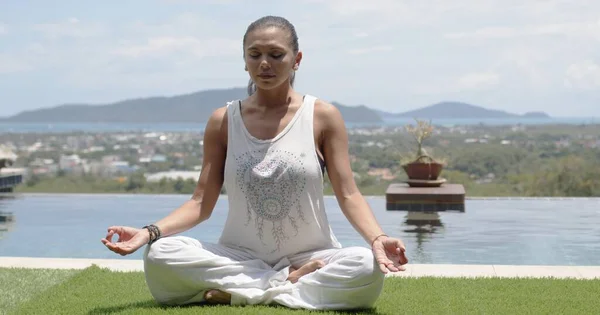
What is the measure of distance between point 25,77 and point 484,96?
52.8ft

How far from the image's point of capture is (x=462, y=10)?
16641 mm

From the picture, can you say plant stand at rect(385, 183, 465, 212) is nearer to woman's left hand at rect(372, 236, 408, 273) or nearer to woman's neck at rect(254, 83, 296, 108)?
woman's neck at rect(254, 83, 296, 108)

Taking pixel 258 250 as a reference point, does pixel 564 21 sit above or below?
above

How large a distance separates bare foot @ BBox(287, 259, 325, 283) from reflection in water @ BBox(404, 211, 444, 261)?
2581 millimetres

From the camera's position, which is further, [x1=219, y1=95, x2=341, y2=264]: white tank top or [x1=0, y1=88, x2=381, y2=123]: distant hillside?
[x1=0, y1=88, x2=381, y2=123]: distant hillside

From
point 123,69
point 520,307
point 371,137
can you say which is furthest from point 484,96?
point 520,307

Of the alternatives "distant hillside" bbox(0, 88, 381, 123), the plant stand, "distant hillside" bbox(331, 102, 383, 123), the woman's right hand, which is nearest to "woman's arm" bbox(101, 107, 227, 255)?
the woman's right hand

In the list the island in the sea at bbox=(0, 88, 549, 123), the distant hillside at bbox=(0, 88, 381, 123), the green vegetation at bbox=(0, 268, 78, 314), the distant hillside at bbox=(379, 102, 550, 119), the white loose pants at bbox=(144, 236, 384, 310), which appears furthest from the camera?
the distant hillside at bbox=(379, 102, 550, 119)

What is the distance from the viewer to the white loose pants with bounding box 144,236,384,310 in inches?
114

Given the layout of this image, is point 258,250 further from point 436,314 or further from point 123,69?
point 123,69

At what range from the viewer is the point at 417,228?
23.1 ft

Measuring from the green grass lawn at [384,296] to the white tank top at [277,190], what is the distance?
0.26m

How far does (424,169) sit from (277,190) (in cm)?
579

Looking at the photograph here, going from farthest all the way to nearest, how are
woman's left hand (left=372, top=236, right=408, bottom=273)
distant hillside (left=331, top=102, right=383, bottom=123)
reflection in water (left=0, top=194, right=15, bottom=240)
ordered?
distant hillside (left=331, top=102, right=383, bottom=123) < reflection in water (left=0, top=194, right=15, bottom=240) < woman's left hand (left=372, top=236, right=408, bottom=273)
